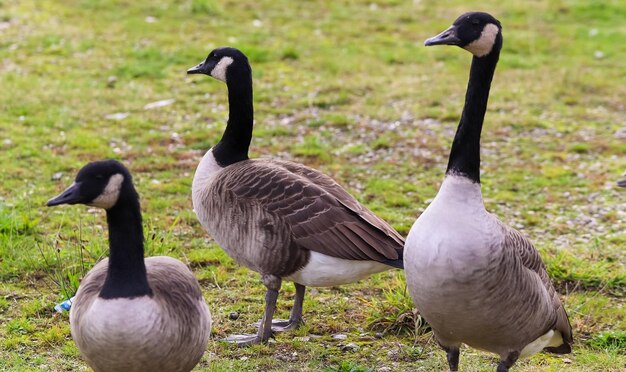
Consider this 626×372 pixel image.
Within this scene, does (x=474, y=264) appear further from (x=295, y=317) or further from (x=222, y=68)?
(x=222, y=68)

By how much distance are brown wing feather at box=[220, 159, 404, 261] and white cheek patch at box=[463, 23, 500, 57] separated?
1496 mm

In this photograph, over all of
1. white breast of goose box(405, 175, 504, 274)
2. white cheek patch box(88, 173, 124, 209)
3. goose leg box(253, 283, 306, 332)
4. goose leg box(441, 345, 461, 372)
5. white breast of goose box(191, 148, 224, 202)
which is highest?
white cheek patch box(88, 173, 124, 209)

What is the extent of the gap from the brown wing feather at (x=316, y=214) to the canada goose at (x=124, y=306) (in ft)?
4.11

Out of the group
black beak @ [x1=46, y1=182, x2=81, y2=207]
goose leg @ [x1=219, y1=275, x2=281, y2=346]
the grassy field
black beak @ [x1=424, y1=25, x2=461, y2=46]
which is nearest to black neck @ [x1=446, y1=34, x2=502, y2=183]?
black beak @ [x1=424, y1=25, x2=461, y2=46]

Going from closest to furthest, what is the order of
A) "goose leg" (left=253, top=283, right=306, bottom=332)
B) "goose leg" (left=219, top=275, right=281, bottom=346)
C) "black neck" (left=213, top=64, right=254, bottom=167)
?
1. "goose leg" (left=219, top=275, right=281, bottom=346)
2. "goose leg" (left=253, top=283, right=306, bottom=332)
3. "black neck" (left=213, top=64, right=254, bottom=167)

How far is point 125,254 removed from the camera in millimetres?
5031

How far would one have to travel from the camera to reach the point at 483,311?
5211mm

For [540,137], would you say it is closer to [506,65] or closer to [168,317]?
[506,65]

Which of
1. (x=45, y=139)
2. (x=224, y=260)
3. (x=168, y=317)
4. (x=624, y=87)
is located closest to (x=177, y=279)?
(x=168, y=317)

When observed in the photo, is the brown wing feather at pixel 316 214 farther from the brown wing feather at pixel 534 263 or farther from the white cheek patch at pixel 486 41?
the white cheek patch at pixel 486 41

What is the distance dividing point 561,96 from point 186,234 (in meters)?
6.27

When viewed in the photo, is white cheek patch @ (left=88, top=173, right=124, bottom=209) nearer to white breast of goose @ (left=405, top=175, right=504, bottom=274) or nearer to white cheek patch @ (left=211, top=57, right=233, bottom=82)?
white breast of goose @ (left=405, top=175, right=504, bottom=274)

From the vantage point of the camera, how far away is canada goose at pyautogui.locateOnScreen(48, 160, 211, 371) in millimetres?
4879

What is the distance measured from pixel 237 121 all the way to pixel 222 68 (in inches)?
17.1
